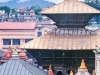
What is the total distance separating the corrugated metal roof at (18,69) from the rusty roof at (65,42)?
0.97 metres

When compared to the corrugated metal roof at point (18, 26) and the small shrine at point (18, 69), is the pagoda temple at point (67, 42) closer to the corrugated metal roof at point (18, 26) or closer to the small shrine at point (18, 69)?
the small shrine at point (18, 69)

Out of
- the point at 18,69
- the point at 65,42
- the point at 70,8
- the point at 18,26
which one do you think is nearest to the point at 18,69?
the point at 18,69

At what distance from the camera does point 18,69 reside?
86.6 ft

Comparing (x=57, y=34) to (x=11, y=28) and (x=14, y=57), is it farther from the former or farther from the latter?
(x=11, y=28)

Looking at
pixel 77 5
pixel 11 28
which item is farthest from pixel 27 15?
pixel 77 5

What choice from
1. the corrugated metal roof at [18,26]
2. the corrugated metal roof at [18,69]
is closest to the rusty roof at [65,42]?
the corrugated metal roof at [18,69]

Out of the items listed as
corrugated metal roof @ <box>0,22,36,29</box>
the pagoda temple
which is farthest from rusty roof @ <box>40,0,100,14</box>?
corrugated metal roof @ <box>0,22,36,29</box>

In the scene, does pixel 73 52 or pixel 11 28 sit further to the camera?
pixel 11 28

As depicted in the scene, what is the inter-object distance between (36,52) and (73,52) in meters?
1.58

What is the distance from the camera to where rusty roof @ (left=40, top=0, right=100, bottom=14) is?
1050 inches

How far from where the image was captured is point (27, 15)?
16825 cm

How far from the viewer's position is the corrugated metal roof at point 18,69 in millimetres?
25938

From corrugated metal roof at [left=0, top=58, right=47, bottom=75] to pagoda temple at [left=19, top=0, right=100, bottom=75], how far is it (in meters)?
0.55

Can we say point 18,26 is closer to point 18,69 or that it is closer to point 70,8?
point 70,8
